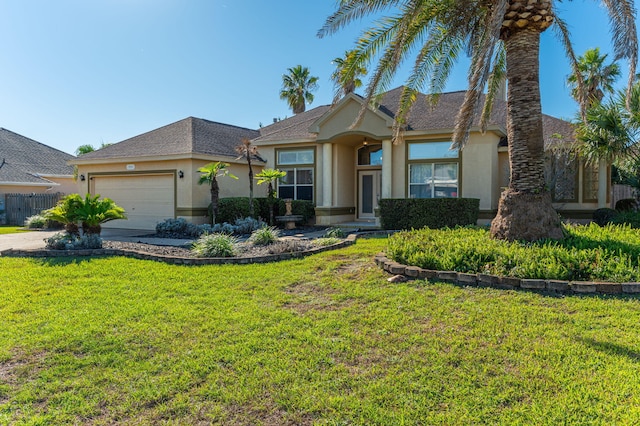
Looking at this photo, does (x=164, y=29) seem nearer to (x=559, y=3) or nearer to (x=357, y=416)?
(x=559, y=3)

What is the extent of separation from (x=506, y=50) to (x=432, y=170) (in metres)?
7.82

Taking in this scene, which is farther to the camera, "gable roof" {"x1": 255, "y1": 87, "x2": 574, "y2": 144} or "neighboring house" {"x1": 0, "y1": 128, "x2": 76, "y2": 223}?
"neighboring house" {"x1": 0, "y1": 128, "x2": 76, "y2": 223}

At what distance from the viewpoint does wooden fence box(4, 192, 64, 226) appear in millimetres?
22875

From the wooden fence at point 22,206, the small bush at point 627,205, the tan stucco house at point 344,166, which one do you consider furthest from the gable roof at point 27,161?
the small bush at point 627,205

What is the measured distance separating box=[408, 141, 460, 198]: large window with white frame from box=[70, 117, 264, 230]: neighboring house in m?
7.78

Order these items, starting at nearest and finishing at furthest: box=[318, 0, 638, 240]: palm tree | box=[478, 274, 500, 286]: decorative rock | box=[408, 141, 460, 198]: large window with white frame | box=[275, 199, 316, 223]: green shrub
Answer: box=[478, 274, 500, 286]: decorative rock → box=[318, 0, 638, 240]: palm tree → box=[408, 141, 460, 198]: large window with white frame → box=[275, 199, 316, 223]: green shrub

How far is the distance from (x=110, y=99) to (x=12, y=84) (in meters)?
5.93

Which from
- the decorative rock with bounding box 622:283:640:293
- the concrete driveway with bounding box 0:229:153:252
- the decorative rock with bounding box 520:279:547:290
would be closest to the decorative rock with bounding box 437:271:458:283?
the decorative rock with bounding box 520:279:547:290

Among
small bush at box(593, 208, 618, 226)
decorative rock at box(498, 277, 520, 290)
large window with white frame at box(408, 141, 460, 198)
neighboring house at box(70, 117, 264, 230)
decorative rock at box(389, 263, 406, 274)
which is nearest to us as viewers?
decorative rock at box(498, 277, 520, 290)

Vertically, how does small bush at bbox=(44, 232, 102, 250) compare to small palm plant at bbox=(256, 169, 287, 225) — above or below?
below

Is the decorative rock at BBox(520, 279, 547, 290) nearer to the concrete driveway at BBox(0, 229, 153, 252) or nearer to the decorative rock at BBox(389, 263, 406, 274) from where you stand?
the decorative rock at BBox(389, 263, 406, 274)

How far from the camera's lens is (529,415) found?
3.02 m

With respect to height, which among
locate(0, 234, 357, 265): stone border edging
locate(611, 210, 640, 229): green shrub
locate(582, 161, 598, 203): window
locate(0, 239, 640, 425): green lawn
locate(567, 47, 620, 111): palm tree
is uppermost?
locate(567, 47, 620, 111): palm tree

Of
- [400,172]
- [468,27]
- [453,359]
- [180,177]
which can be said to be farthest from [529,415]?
[180,177]
